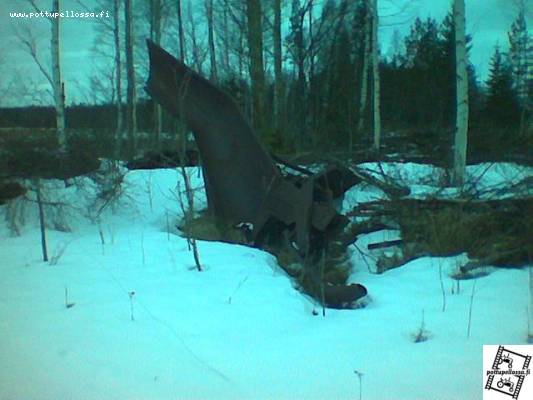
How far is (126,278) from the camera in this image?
4.68m

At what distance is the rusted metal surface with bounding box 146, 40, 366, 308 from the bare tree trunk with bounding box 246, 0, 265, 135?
5.36 m

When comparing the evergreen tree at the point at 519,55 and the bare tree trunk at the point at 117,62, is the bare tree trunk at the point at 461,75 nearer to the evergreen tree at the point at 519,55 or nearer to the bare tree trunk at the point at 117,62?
the evergreen tree at the point at 519,55

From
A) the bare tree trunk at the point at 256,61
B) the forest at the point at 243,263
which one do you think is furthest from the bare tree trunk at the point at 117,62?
the bare tree trunk at the point at 256,61

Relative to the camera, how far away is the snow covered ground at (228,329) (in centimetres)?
305

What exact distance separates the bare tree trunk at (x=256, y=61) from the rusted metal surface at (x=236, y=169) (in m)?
5.36

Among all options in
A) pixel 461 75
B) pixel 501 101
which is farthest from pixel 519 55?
pixel 501 101

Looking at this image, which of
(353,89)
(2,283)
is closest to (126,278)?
(2,283)

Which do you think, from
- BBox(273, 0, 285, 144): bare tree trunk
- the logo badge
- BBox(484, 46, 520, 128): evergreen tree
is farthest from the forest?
BBox(273, 0, 285, 144): bare tree trunk

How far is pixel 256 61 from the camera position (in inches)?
496

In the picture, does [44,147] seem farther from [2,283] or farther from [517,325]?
[517,325]

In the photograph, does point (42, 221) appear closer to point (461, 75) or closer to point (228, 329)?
point (228, 329)

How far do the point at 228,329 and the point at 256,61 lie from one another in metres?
9.60

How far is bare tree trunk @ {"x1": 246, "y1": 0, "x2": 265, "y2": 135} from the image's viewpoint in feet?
39.8

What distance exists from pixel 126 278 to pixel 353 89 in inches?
745
